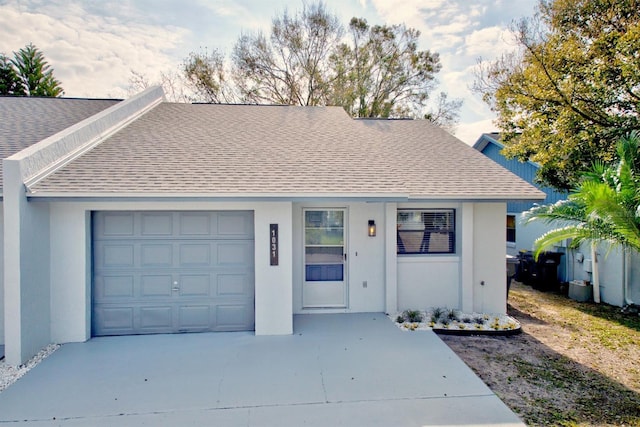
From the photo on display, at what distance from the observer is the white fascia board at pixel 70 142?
18.3 ft

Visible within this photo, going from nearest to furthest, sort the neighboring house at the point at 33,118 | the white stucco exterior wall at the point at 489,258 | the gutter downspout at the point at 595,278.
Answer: the neighboring house at the point at 33,118 → the white stucco exterior wall at the point at 489,258 → the gutter downspout at the point at 595,278

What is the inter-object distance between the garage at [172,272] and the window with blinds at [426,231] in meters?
3.32

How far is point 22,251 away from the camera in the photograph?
5.30 m

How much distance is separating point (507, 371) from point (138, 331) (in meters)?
6.10

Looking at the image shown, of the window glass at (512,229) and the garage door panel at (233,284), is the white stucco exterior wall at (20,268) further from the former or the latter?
the window glass at (512,229)

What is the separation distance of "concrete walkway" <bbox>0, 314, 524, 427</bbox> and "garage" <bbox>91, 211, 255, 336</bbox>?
33cm

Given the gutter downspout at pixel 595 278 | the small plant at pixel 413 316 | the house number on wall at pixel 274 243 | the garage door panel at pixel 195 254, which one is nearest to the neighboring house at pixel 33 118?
the garage door panel at pixel 195 254

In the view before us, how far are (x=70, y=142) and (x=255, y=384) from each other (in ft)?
18.1

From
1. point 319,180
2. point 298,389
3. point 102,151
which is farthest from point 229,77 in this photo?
point 298,389

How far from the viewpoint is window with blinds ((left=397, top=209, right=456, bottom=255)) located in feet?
25.8

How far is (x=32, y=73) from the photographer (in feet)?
72.3

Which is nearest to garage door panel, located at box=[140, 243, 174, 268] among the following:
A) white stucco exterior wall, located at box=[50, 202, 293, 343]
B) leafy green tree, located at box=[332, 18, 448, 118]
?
white stucco exterior wall, located at box=[50, 202, 293, 343]

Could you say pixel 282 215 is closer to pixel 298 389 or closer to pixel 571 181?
pixel 298 389

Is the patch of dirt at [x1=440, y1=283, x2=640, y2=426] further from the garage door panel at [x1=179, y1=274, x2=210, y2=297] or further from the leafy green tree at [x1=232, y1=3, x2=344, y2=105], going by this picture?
the leafy green tree at [x1=232, y1=3, x2=344, y2=105]
